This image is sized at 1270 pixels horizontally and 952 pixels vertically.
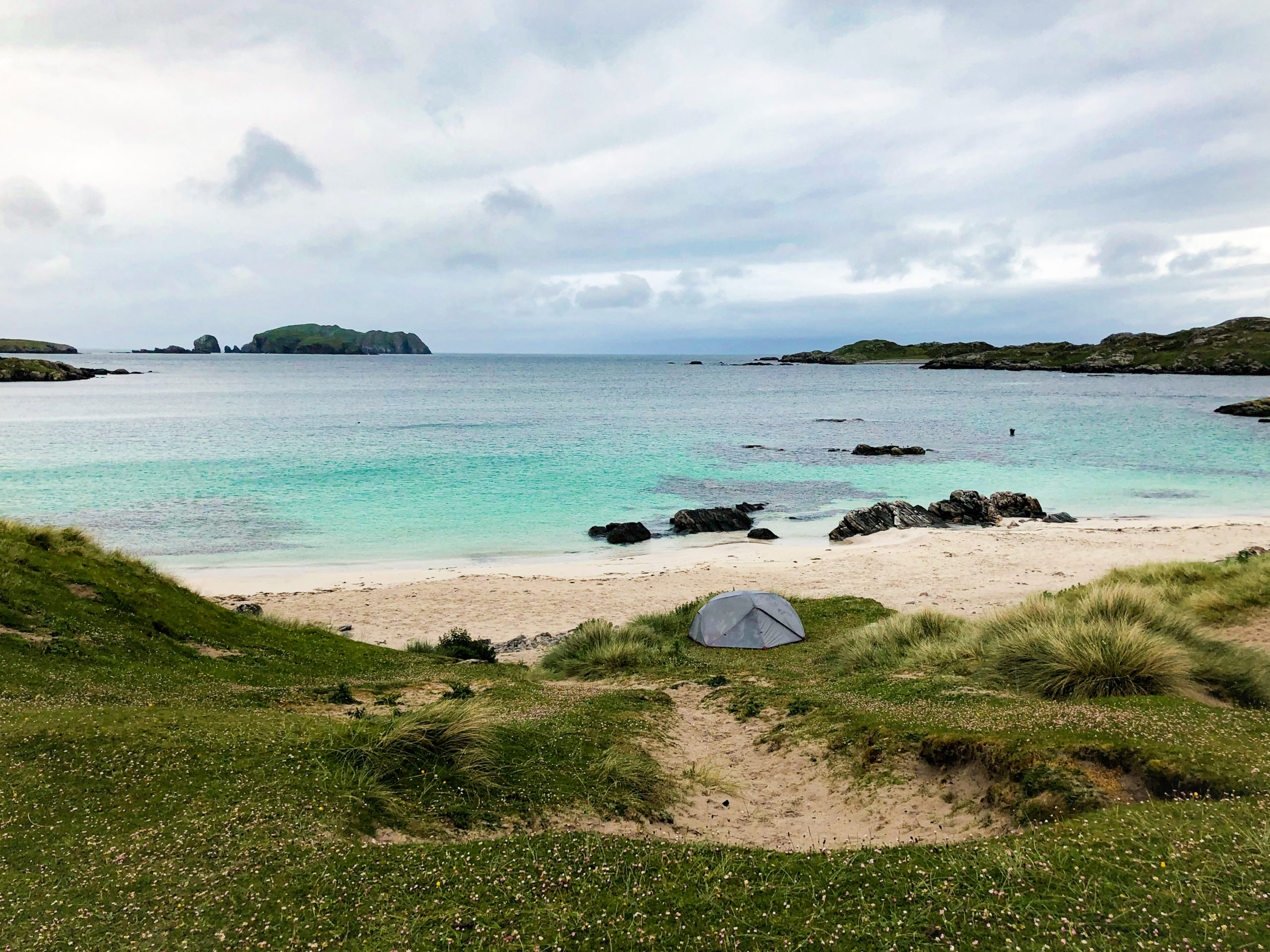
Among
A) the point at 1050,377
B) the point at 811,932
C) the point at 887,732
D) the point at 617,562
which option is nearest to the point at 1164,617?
the point at 887,732

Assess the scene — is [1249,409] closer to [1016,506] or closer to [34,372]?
[1016,506]

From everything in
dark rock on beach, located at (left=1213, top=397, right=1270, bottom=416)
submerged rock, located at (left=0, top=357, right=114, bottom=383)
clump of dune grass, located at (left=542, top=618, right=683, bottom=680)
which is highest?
submerged rock, located at (left=0, top=357, right=114, bottom=383)

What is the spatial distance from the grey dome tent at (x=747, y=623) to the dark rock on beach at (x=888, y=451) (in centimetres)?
4146

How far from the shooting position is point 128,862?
17.9ft

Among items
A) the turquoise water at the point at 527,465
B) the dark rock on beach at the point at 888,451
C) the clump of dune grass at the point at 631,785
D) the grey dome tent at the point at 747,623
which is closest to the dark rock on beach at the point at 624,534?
the turquoise water at the point at 527,465

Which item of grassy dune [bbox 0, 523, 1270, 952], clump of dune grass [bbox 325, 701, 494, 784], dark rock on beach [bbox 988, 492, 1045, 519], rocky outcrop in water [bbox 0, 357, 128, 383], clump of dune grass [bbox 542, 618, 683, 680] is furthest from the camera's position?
rocky outcrop in water [bbox 0, 357, 128, 383]

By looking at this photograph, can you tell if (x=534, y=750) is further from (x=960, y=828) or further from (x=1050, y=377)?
(x=1050, y=377)

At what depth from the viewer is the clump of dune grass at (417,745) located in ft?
24.2

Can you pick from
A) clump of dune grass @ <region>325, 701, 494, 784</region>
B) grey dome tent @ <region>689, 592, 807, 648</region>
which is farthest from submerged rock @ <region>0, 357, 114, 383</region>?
clump of dune grass @ <region>325, 701, 494, 784</region>

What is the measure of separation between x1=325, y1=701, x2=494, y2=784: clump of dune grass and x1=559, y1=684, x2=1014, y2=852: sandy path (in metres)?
1.36

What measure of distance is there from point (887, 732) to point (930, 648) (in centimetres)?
456

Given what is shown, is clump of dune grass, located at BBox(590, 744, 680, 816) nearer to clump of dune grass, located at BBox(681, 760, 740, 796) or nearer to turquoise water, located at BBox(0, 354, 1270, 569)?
clump of dune grass, located at BBox(681, 760, 740, 796)

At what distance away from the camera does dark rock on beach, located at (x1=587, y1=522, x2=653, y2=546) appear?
32094mm

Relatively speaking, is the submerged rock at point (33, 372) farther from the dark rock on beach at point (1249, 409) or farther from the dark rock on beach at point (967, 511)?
the dark rock on beach at point (1249, 409)
